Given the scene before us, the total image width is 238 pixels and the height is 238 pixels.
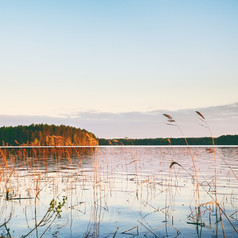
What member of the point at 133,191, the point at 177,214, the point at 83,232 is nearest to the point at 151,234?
the point at 83,232

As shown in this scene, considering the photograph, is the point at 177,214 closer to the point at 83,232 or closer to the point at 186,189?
the point at 83,232

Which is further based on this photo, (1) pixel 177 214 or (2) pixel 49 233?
(1) pixel 177 214

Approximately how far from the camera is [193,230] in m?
7.77

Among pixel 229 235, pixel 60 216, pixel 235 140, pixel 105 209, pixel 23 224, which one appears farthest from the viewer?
pixel 235 140

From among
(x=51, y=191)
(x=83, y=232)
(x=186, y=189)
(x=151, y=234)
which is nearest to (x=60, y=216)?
(x=83, y=232)

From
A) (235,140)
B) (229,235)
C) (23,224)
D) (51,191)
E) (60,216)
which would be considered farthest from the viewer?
(235,140)

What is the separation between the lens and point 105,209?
10422mm

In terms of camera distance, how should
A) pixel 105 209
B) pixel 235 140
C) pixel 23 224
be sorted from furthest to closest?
pixel 235 140, pixel 105 209, pixel 23 224

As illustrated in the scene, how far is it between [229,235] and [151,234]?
212 cm

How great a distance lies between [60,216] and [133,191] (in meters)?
5.75

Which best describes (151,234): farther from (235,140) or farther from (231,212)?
(235,140)

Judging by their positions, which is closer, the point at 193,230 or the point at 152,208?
the point at 193,230

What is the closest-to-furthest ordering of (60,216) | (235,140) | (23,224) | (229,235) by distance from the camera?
1. (229,235)
2. (23,224)
3. (60,216)
4. (235,140)

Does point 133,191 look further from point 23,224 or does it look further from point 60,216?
point 23,224
